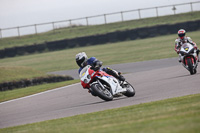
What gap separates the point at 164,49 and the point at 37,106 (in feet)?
61.4

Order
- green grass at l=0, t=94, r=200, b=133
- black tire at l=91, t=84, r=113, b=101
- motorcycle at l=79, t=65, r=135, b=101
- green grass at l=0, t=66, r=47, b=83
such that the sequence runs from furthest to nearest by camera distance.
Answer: green grass at l=0, t=66, r=47, b=83 → motorcycle at l=79, t=65, r=135, b=101 → black tire at l=91, t=84, r=113, b=101 → green grass at l=0, t=94, r=200, b=133

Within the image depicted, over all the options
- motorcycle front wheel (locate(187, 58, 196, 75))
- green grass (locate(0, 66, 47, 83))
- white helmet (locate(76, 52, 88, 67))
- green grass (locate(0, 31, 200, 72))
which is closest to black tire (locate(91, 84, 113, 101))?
white helmet (locate(76, 52, 88, 67))

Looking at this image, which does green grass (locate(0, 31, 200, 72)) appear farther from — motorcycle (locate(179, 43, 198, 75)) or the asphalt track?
the asphalt track

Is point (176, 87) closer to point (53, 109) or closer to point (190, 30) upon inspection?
point (53, 109)

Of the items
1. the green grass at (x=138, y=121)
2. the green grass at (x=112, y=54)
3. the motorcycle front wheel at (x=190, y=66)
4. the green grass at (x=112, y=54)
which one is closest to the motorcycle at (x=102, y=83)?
the green grass at (x=138, y=121)

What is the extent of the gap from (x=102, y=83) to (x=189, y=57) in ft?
14.9

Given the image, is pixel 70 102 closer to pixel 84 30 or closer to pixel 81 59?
pixel 81 59

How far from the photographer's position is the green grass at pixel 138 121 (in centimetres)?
571

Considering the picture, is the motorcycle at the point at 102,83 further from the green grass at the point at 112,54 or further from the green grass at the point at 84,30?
the green grass at the point at 84,30

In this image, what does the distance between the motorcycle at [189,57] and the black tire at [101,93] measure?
4346 mm

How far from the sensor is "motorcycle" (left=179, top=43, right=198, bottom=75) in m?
14.4

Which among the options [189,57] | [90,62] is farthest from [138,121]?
[189,57]

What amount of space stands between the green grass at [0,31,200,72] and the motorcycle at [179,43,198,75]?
11.6 metres

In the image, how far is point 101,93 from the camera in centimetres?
1065
